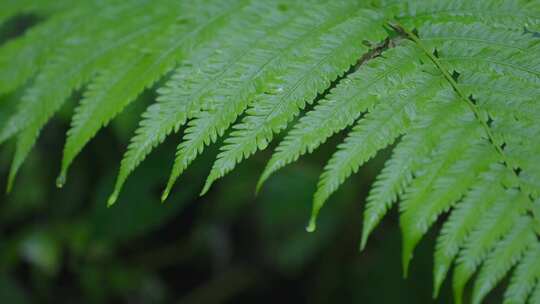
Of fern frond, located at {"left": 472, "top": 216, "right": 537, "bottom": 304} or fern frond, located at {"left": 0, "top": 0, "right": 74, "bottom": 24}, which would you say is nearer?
fern frond, located at {"left": 472, "top": 216, "right": 537, "bottom": 304}

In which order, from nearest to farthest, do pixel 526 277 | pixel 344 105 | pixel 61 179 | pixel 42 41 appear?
pixel 526 277 < pixel 344 105 < pixel 61 179 < pixel 42 41

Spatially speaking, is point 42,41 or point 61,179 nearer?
point 61,179

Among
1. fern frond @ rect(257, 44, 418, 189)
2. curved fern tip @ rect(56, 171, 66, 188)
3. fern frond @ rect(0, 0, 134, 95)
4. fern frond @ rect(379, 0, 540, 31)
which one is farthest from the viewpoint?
fern frond @ rect(0, 0, 134, 95)

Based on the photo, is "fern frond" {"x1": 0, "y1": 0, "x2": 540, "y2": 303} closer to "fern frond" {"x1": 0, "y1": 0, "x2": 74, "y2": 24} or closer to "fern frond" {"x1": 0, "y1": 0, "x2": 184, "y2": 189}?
"fern frond" {"x1": 0, "y1": 0, "x2": 184, "y2": 189}

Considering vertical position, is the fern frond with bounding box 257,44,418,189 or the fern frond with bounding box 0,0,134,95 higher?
the fern frond with bounding box 257,44,418,189

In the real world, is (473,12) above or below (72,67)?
above

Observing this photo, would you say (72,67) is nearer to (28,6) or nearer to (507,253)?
(28,6)

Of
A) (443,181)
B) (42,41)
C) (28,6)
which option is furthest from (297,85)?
(28,6)

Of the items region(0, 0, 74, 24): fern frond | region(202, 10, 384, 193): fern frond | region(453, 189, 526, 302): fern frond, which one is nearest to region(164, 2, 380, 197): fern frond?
region(202, 10, 384, 193): fern frond

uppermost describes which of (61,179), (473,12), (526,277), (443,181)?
(473,12)
